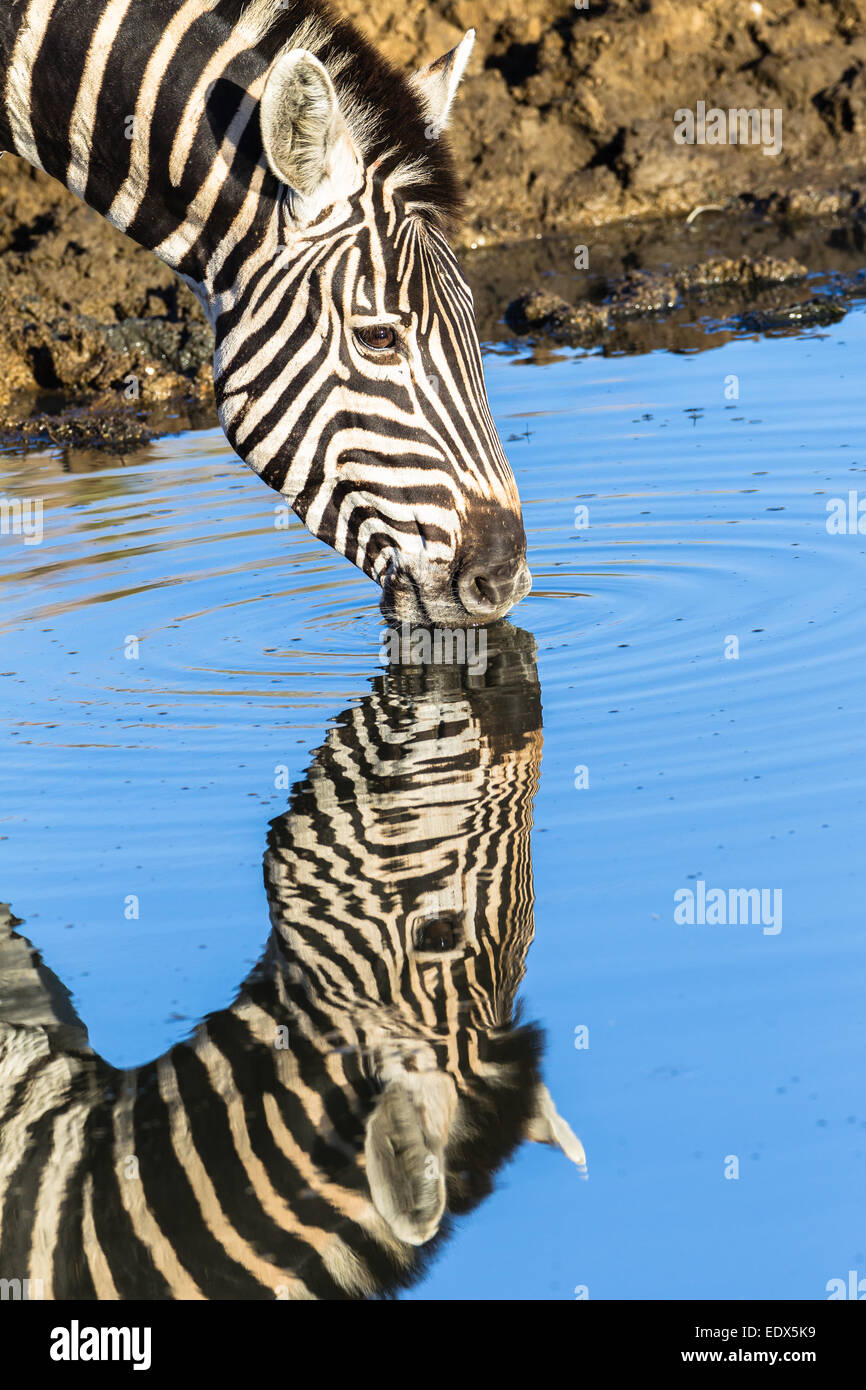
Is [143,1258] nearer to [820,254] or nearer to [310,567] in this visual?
[310,567]

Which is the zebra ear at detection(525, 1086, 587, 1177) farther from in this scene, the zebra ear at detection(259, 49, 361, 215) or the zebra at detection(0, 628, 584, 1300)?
the zebra ear at detection(259, 49, 361, 215)

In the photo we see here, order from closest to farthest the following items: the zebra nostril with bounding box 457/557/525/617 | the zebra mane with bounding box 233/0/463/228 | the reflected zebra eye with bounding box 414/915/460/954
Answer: the reflected zebra eye with bounding box 414/915/460/954
the zebra mane with bounding box 233/0/463/228
the zebra nostril with bounding box 457/557/525/617

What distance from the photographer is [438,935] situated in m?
4.54

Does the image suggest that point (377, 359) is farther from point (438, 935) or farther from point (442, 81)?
point (438, 935)

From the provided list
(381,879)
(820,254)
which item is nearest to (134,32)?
(381,879)

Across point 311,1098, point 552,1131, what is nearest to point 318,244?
point 311,1098

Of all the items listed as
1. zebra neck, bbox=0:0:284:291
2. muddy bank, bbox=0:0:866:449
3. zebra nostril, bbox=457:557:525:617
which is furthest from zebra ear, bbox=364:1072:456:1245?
muddy bank, bbox=0:0:866:449

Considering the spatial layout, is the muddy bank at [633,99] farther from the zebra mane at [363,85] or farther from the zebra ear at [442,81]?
the zebra mane at [363,85]

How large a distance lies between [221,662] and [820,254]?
10733mm

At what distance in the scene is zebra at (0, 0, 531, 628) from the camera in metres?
5.46

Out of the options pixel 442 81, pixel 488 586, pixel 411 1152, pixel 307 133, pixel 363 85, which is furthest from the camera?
pixel 442 81

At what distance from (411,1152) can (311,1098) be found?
1.13 ft

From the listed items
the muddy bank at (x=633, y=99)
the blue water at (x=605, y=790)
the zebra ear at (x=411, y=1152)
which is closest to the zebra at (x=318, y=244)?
the blue water at (x=605, y=790)

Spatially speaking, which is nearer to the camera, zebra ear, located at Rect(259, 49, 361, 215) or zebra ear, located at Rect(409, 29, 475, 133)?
zebra ear, located at Rect(259, 49, 361, 215)
